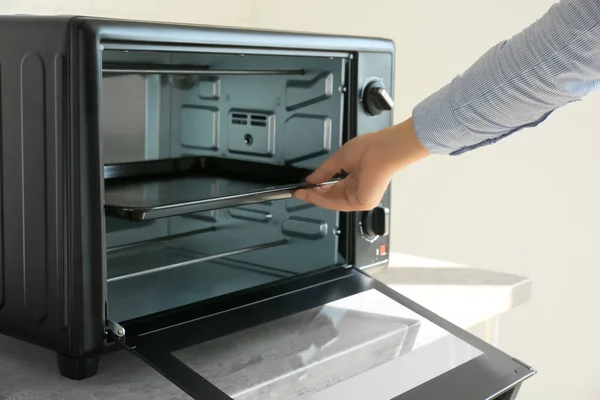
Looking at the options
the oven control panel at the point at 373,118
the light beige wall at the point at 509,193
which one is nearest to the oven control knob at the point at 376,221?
the oven control panel at the point at 373,118

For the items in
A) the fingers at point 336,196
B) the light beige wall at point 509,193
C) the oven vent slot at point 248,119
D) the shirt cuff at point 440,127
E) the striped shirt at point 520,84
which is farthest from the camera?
the light beige wall at point 509,193

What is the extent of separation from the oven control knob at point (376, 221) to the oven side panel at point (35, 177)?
0.49 metres

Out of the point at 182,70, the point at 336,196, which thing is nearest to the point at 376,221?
the point at 336,196

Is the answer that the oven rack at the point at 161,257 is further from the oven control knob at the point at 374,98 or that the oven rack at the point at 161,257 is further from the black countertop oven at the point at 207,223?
the oven control knob at the point at 374,98

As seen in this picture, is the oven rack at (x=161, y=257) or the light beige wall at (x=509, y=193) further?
the light beige wall at (x=509, y=193)

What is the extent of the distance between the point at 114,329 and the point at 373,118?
52 centimetres

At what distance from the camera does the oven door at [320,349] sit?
86 cm

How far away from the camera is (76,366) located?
89 centimetres

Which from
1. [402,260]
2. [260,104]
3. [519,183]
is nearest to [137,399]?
[260,104]

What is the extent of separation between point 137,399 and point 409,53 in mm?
1384

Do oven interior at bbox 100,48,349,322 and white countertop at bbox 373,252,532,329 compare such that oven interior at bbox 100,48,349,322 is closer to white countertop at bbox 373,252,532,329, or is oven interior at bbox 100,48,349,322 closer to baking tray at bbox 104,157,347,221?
baking tray at bbox 104,157,347,221

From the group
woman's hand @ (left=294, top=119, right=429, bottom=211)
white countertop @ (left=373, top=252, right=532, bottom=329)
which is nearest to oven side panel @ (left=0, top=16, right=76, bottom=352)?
woman's hand @ (left=294, top=119, right=429, bottom=211)

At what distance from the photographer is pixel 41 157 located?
84cm

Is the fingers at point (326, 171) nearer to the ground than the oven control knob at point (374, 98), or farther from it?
nearer to the ground
